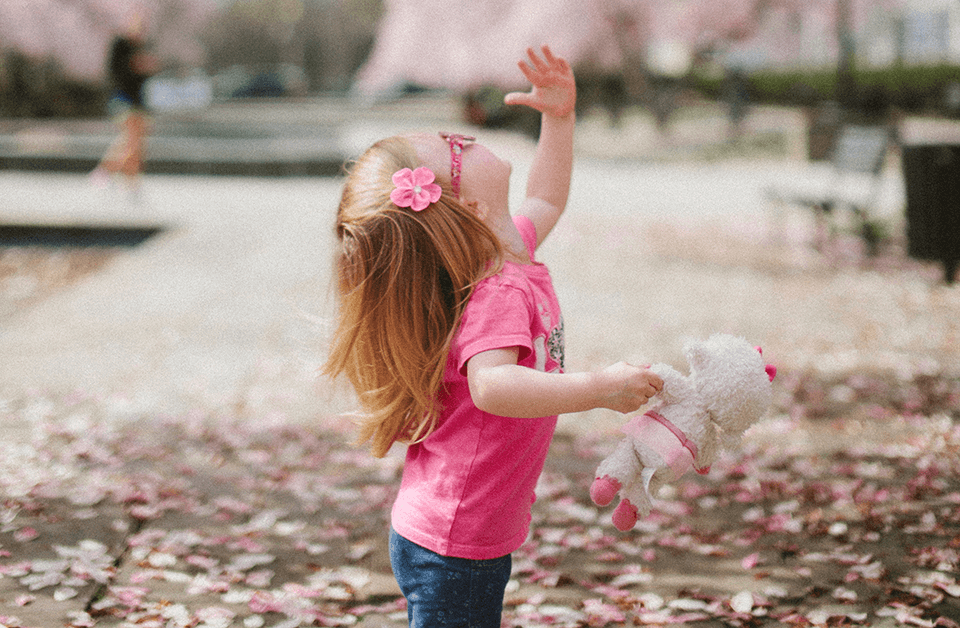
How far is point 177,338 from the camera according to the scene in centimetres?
637

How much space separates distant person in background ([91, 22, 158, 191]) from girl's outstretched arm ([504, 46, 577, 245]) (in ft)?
36.9

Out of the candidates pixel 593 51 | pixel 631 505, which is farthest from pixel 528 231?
pixel 593 51

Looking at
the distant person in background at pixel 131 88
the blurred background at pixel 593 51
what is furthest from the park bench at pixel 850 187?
the blurred background at pixel 593 51

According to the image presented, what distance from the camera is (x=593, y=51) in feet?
68.4

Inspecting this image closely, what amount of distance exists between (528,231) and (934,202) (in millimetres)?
6353

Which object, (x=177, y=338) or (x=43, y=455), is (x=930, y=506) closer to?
(x=43, y=455)

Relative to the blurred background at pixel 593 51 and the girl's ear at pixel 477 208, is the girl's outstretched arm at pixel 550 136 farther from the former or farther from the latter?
the blurred background at pixel 593 51

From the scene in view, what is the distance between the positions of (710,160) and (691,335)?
13.5m

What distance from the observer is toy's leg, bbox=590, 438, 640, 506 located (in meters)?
1.76

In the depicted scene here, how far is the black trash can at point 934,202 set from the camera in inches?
282

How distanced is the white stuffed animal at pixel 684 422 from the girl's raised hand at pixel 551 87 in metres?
0.67

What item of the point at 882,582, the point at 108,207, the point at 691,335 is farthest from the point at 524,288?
the point at 108,207

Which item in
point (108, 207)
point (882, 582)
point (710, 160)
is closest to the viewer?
point (882, 582)

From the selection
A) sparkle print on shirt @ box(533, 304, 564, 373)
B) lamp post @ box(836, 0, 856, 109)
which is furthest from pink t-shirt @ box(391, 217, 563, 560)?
lamp post @ box(836, 0, 856, 109)
